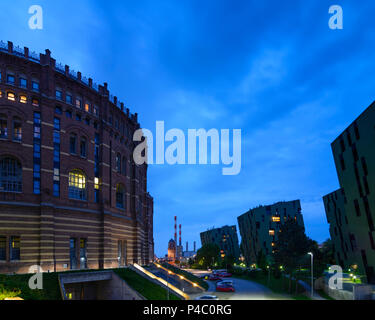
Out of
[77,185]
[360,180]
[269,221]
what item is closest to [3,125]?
[77,185]

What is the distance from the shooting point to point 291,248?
53656 mm

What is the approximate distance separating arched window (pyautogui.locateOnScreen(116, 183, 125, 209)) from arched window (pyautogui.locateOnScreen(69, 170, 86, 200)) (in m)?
8.80

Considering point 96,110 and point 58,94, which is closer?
point 58,94

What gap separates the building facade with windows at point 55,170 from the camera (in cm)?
3819

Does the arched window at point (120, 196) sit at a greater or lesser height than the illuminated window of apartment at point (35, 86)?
lesser

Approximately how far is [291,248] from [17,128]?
41564 millimetres

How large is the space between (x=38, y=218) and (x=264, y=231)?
8307 cm

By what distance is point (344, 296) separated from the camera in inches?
1687

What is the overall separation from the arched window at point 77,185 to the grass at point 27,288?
12677 mm

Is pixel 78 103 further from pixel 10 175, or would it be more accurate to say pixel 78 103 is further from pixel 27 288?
pixel 27 288

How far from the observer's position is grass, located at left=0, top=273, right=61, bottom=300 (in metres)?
25.7

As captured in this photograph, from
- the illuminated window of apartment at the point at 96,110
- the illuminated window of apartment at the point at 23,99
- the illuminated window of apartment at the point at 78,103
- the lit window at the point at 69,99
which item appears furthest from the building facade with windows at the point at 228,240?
the illuminated window of apartment at the point at 23,99

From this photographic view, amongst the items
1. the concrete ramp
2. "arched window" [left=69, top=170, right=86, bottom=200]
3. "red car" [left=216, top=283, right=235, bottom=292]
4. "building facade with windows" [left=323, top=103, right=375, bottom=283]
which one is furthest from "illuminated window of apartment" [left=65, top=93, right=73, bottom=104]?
"building facade with windows" [left=323, top=103, right=375, bottom=283]

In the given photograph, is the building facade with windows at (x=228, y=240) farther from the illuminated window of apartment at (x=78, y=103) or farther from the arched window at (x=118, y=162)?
the illuminated window of apartment at (x=78, y=103)
